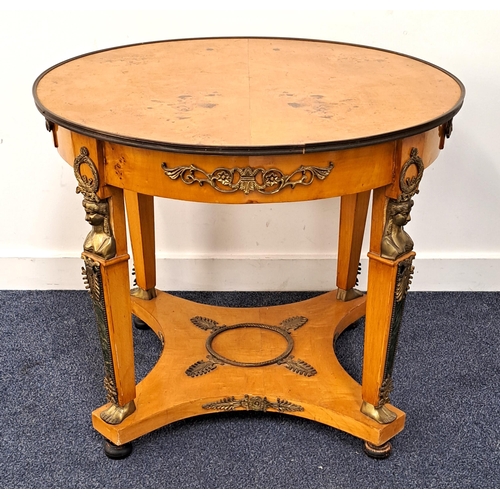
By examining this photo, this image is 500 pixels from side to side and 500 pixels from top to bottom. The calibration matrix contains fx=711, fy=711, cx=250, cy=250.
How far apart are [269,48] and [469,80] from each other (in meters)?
0.68

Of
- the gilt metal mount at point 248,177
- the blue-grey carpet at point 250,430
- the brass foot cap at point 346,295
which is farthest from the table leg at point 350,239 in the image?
the gilt metal mount at point 248,177

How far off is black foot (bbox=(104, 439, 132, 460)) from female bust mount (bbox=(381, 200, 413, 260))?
75cm

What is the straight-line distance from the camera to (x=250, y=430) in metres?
1.76

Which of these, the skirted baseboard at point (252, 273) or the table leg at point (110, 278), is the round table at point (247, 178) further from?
the skirted baseboard at point (252, 273)

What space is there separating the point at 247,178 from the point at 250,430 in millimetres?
752

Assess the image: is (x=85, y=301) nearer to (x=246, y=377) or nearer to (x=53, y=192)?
(x=53, y=192)

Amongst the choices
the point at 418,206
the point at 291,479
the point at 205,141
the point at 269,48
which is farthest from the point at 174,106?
the point at 418,206

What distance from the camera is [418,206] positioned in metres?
2.37

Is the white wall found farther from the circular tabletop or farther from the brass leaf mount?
the brass leaf mount

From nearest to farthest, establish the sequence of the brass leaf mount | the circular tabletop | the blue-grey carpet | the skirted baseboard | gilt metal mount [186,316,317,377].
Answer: the circular tabletop → the blue-grey carpet → the brass leaf mount → gilt metal mount [186,316,317,377] → the skirted baseboard

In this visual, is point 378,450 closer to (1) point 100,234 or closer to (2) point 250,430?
(2) point 250,430

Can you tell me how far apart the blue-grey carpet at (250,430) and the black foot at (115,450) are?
0.02 m

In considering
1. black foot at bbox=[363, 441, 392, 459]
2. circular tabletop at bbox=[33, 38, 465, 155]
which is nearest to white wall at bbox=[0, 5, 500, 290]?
circular tabletop at bbox=[33, 38, 465, 155]

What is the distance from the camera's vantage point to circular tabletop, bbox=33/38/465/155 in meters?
1.28
